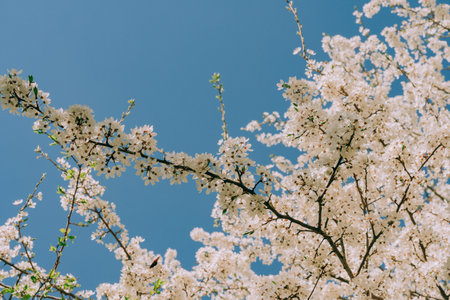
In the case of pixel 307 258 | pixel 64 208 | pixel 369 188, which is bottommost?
pixel 307 258

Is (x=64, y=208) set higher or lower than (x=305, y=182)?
higher

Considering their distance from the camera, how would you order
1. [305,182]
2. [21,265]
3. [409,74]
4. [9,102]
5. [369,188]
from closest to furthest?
[9,102] < [305,182] < [21,265] < [369,188] < [409,74]

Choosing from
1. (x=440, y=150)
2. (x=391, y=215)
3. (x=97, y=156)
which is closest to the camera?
(x=97, y=156)

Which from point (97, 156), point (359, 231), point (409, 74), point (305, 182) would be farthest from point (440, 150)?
point (97, 156)

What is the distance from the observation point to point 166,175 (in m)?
4.27

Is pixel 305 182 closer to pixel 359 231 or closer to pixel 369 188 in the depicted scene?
pixel 359 231

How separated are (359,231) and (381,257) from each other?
1842mm

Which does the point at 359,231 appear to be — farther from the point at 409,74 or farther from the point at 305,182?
the point at 409,74

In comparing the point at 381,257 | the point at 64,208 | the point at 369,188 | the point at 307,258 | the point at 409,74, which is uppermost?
the point at 409,74

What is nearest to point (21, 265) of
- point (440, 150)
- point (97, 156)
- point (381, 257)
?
point (97, 156)

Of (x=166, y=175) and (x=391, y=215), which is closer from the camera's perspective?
(x=166, y=175)

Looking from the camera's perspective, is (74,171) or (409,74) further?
(409,74)

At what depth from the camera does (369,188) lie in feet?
24.0

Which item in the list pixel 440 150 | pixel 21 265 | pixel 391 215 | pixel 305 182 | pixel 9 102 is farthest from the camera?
pixel 21 265
